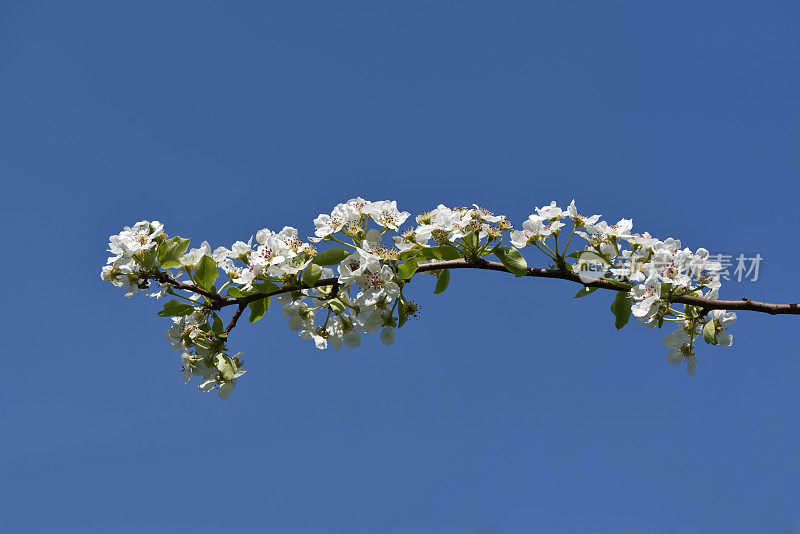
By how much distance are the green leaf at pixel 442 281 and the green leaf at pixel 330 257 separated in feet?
1.66

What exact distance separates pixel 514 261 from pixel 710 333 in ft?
3.87

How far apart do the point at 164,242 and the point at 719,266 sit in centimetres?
276

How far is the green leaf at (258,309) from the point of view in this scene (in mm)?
3475

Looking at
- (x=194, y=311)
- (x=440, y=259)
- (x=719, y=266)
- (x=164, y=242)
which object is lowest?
(x=194, y=311)

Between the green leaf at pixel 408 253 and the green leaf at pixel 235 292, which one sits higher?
the green leaf at pixel 408 253

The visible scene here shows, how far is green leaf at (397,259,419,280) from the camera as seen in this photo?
3.12m

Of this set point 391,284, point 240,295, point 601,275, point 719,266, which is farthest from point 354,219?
point 719,266

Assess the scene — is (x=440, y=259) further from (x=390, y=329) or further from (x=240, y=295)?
(x=240, y=295)

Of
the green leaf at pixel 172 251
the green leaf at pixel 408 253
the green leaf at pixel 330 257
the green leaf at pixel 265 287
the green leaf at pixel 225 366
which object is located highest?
the green leaf at pixel 408 253

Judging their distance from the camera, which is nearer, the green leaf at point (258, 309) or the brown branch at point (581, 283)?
the brown branch at point (581, 283)

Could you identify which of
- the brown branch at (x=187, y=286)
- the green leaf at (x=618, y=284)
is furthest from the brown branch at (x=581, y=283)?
the brown branch at (x=187, y=286)

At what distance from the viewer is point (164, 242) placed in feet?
11.1

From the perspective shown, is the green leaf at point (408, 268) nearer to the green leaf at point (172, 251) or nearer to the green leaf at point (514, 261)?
the green leaf at point (514, 261)

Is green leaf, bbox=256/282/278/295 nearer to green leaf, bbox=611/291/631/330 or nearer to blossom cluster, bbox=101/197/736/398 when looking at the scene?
blossom cluster, bbox=101/197/736/398
